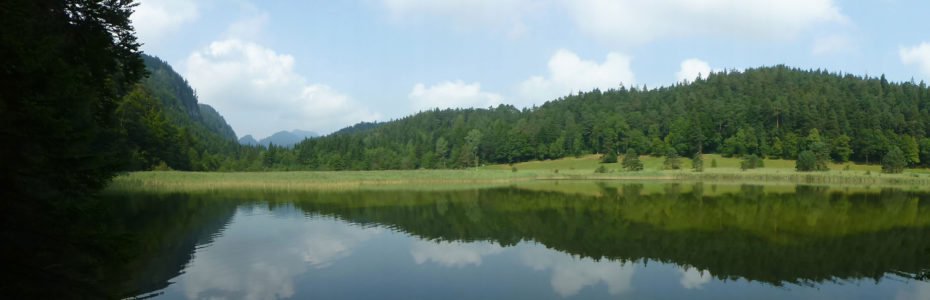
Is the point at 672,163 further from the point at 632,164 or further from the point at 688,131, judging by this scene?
the point at 688,131

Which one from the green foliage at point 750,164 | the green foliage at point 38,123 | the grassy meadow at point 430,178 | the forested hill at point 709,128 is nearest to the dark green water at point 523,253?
the green foliage at point 38,123

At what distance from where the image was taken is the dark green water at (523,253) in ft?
47.3

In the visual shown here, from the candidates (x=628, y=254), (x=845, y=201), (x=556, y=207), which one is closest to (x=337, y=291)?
(x=628, y=254)

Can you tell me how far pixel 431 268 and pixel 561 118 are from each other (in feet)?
474

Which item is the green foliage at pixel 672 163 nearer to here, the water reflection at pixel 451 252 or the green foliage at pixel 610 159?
the green foliage at pixel 610 159

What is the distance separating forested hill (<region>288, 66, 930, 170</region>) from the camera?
108 m

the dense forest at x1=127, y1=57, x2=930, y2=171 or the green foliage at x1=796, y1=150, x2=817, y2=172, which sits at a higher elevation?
the dense forest at x1=127, y1=57, x2=930, y2=171

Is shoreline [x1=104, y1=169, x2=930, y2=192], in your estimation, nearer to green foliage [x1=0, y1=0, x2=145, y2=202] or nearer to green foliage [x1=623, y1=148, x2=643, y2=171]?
green foliage [x1=623, y1=148, x2=643, y2=171]

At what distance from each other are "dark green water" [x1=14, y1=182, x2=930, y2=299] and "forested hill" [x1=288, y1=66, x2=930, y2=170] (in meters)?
88.7

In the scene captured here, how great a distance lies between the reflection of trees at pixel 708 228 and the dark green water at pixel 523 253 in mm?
118

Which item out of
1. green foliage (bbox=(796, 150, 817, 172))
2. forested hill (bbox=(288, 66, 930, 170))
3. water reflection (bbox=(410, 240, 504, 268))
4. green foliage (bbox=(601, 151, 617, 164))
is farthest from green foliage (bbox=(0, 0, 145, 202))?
forested hill (bbox=(288, 66, 930, 170))

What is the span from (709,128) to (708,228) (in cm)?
11320

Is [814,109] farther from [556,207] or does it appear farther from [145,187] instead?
[145,187]

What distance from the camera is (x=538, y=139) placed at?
445 feet
